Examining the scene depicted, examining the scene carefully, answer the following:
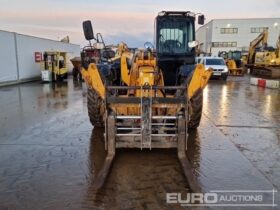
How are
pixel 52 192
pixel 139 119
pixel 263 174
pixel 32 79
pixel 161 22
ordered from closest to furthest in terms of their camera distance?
pixel 52 192 < pixel 263 174 < pixel 139 119 < pixel 161 22 < pixel 32 79

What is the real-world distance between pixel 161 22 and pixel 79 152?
4.07 meters

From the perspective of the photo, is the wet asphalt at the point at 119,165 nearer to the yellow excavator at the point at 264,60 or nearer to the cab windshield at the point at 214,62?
the cab windshield at the point at 214,62

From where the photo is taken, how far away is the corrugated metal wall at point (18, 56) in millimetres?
19156

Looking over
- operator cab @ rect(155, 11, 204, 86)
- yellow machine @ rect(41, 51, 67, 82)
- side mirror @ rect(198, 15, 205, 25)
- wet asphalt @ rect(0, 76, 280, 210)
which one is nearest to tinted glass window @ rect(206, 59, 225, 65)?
yellow machine @ rect(41, 51, 67, 82)

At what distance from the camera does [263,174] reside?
4.54 m

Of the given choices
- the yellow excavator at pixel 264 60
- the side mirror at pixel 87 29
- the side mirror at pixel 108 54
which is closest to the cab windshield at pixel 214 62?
the yellow excavator at pixel 264 60

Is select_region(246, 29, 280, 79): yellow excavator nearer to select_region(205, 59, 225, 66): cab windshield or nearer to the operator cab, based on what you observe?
select_region(205, 59, 225, 66): cab windshield

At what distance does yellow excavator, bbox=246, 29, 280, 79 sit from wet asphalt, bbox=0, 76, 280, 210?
18.0m

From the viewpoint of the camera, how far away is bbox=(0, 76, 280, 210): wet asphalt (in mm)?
3768

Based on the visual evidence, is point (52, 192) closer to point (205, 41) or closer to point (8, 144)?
point (8, 144)

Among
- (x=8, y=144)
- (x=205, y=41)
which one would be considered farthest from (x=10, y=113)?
(x=205, y=41)

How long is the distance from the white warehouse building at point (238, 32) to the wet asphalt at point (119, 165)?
50828mm

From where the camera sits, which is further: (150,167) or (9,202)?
(150,167)

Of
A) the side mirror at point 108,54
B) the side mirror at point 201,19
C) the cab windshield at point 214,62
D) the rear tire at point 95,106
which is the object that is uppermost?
the side mirror at point 201,19
